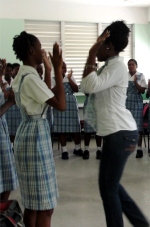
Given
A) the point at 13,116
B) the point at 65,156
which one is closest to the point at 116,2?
the point at 13,116

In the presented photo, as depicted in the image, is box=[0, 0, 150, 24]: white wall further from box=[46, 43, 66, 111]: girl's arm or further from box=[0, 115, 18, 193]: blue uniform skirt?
box=[46, 43, 66, 111]: girl's arm

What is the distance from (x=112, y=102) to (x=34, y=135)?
0.47 meters

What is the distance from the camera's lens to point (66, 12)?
7473 mm

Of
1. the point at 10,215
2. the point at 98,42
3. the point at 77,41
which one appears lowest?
the point at 10,215

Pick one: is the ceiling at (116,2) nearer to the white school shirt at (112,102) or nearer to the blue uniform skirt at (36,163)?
the white school shirt at (112,102)

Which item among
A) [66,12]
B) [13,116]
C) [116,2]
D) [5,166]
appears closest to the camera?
[5,166]

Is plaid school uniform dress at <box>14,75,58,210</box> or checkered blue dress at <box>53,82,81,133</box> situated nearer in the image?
plaid school uniform dress at <box>14,75,58,210</box>

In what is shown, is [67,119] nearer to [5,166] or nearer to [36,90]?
[5,166]

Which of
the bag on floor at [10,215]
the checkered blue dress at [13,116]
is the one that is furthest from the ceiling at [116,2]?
the bag on floor at [10,215]

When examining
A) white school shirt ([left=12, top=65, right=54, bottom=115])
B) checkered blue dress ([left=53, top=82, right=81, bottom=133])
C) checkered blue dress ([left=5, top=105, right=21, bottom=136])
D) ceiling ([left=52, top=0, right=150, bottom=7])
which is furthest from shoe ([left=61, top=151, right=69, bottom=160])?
ceiling ([left=52, top=0, right=150, bottom=7])

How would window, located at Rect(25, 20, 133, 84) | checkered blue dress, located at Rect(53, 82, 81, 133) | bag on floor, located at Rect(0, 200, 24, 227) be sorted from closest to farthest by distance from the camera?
bag on floor, located at Rect(0, 200, 24, 227) < checkered blue dress, located at Rect(53, 82, 81, 133) < window, located at Rect(25, 20, 133, 84)

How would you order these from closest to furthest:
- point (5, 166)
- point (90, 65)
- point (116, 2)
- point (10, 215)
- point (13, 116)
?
point (10, 215) < point (90, 65) < point (5, 166) < point (13, 116) < point (116, 2)

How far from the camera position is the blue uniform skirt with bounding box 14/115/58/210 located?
1.82 m

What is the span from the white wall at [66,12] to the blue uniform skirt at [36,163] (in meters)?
5.64
